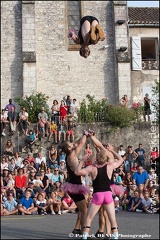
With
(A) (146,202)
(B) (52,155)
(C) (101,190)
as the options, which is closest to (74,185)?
(C) (101,190)

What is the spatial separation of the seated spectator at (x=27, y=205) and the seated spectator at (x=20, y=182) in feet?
3.62

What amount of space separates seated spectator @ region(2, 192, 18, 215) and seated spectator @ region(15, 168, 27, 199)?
3.59 feet

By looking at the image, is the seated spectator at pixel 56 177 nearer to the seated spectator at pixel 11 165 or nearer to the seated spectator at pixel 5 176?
the seated spectator at pixel 5 176

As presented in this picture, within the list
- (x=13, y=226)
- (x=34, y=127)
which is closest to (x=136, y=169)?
(x=34, y=127)

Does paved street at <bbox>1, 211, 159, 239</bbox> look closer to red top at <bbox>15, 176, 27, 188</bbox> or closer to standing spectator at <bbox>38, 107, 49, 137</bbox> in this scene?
red top at <bbox>15, 176, 27, 188</bbox>

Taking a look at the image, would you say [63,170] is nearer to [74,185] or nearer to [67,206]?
[67,206]

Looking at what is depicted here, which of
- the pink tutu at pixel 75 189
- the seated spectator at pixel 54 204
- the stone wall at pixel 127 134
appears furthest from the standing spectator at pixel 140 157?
the pink tutu at pixel 75 189

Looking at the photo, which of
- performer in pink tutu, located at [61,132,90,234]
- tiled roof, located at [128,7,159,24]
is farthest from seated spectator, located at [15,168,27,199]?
tiled roof, located at [128,7,159,24]

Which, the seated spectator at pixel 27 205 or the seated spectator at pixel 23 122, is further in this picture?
the seated spectator at pixel 23 122

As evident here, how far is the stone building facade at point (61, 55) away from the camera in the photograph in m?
28.5

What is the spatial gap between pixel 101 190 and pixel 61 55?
21.1 metres

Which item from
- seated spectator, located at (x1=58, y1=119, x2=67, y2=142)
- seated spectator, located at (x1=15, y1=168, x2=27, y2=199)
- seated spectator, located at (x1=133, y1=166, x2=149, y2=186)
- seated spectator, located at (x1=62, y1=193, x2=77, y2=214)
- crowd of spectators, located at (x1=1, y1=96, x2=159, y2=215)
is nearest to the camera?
seated spectator, located at (x1=62, y1=193, x2=77, y2=214)

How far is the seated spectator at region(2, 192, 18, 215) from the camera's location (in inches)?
584

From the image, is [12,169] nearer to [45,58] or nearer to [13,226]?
[13,226]
